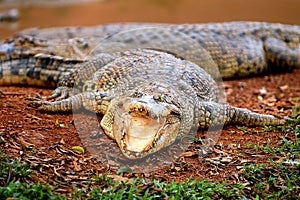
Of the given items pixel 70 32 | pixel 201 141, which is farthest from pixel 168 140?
pixel 70 32

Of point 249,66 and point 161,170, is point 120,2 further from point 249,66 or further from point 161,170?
point 161,170

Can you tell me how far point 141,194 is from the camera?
3068 mm

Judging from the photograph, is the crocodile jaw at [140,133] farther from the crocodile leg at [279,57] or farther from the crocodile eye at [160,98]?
the crocodile leg at [279,57]

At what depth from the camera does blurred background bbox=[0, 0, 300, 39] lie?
12.0 meters

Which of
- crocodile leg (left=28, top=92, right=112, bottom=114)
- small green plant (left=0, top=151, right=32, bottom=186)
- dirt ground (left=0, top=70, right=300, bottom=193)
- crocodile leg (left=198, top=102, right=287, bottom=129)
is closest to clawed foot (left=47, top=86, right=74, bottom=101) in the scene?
dirt ground (left=0, top=70, right=300, bottom=193)

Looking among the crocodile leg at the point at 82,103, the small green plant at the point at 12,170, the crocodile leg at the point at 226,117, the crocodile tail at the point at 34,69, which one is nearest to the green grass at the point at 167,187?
the small green plant at the point at 12,170

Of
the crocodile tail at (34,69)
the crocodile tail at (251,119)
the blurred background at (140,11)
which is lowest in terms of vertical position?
the blurred background at (140,11)

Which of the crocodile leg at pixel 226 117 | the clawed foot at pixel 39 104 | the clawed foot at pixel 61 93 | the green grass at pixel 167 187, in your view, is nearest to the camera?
the green grass at pixel 167 187

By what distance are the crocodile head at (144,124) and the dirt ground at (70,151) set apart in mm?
183

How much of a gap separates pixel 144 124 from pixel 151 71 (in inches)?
43.1

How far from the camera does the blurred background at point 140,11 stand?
39.2 feet

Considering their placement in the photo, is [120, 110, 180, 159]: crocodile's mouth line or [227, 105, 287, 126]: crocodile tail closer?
[120, 110, 180, 159]: crocodile's mouth line

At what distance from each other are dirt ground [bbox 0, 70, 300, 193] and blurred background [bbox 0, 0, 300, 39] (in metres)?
6.77

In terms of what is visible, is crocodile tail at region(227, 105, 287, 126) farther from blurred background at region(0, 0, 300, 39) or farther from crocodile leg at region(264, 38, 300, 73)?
blurred background at region(0, 0, 300, 39)
